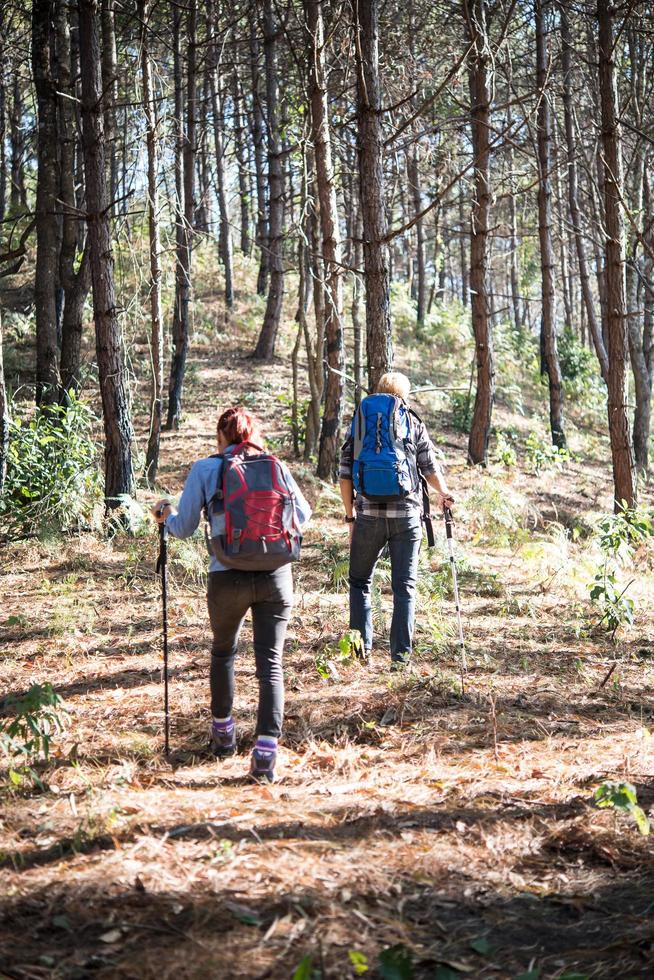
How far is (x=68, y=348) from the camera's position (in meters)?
12.3

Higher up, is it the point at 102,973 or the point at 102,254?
the point at 102,254

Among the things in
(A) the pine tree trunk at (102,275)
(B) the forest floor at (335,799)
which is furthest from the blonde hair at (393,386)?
(A) the pine tree trunk at (102,275)

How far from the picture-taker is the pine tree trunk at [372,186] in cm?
789

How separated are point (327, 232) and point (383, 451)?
6021 mm

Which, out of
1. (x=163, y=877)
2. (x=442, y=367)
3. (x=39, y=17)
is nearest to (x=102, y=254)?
(x=39, y=17)

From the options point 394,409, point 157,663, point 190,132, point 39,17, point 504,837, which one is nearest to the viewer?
point 504,837

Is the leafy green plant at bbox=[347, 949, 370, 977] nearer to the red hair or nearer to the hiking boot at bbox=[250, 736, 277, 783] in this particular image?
the hiking boot at bbox=[250, 736, 277, 783]

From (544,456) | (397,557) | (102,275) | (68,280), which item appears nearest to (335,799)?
(397,557)

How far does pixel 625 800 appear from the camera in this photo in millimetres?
3820

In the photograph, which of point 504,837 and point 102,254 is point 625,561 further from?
point 102,254

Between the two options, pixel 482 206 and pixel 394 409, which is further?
pixel 482 206

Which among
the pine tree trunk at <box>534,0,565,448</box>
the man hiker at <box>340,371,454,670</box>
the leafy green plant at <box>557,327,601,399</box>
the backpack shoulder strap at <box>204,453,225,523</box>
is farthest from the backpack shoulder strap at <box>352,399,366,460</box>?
the leafy green plant at <box>557,327,601,399</box>

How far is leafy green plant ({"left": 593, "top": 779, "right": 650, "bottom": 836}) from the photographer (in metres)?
3.77

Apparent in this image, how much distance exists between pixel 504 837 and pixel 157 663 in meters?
3.42
